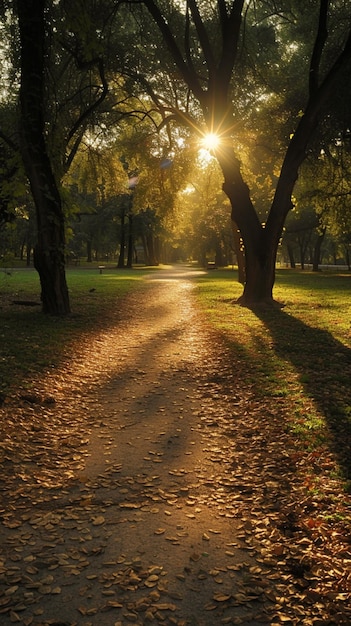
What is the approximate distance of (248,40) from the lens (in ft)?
55.2

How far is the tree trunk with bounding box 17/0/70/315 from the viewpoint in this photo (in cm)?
1017

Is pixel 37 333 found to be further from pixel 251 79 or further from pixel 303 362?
pixel 251 79

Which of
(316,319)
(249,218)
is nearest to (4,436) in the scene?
(316,319)

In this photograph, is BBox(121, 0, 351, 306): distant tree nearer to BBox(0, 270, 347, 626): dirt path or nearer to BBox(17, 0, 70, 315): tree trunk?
BBox(17, 0, 70, 315): tree trunk

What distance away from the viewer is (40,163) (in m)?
11.1

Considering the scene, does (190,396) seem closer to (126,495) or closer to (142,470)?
(142,470)

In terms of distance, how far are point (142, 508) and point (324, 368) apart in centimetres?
497

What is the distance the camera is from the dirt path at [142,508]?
8.87 ft

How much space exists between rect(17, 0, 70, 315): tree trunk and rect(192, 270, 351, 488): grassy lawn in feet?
15.0

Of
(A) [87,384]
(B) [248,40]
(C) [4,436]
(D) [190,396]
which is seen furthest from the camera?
(B) [248,40]

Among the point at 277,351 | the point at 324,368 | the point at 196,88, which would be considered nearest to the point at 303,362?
the point at 324,368

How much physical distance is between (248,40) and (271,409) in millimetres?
15769

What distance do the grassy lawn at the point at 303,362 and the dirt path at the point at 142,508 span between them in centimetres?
49

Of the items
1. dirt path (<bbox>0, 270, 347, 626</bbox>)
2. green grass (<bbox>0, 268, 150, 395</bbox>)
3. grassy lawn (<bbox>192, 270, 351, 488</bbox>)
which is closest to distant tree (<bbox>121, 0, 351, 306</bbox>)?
grassy lawn (<bbox>192, 270, 351, 488</bbox>)
